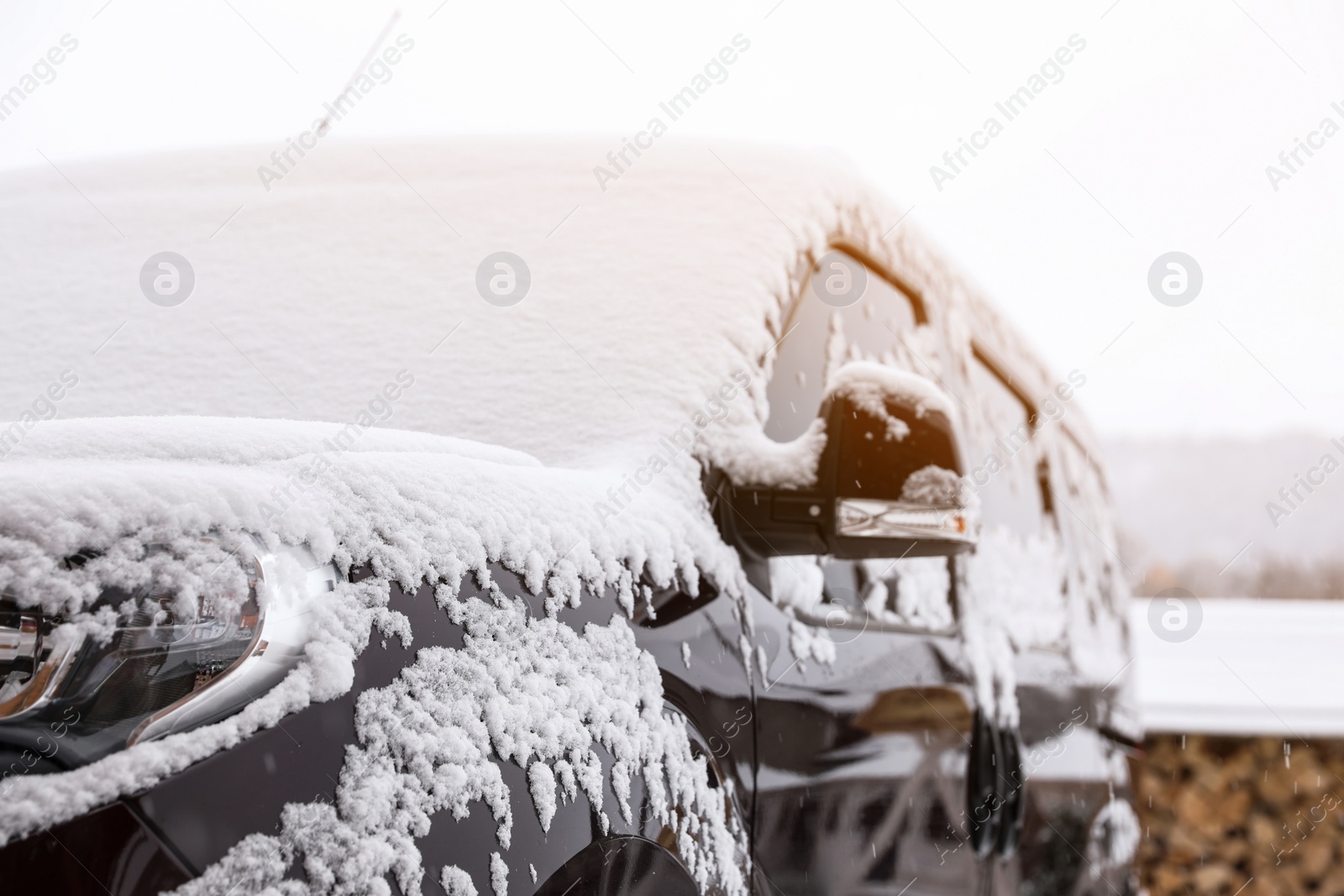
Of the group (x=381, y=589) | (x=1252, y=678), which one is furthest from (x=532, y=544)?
(x=1252, y=678)

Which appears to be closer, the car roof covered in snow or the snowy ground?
the car roof covered in snow

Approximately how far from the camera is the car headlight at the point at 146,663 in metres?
0.46

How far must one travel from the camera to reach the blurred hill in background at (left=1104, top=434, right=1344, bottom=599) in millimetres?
5660

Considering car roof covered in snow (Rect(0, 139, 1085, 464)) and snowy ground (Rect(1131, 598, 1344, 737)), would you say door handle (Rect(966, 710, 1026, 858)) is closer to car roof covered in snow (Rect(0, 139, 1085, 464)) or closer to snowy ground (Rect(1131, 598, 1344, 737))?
car roof covered in snow (Rect(0, 139, 1085, 464))

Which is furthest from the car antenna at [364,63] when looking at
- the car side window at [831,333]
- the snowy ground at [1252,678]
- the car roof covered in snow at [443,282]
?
the snowy ground at [1252,678]

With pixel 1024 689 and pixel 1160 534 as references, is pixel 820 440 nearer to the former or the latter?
pixel 1024 689

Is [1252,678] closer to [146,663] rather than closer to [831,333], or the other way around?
[831,333]

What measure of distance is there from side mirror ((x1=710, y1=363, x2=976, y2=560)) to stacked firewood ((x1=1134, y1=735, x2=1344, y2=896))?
3.32m

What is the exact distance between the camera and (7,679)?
0.46 m

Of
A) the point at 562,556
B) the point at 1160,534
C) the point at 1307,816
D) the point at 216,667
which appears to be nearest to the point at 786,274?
the point at 562,556

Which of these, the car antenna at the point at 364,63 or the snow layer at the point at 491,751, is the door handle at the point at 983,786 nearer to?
the snow layer at the point at 491,751

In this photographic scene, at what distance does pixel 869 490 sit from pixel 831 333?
388mm

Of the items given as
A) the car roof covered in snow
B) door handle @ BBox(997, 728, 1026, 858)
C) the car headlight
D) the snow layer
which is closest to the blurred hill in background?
door handle @ BBox(997, 728, 1026, 858)

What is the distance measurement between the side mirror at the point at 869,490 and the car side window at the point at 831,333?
0.28 ft
